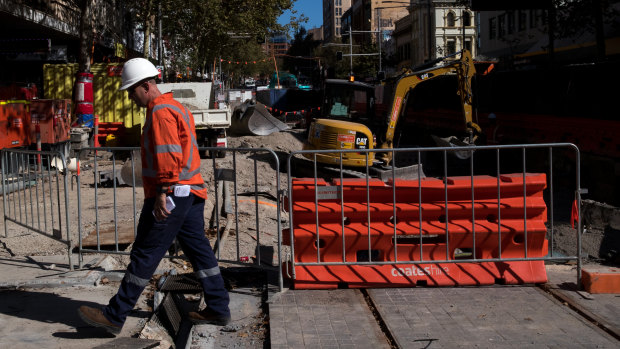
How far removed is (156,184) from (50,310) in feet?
5.34

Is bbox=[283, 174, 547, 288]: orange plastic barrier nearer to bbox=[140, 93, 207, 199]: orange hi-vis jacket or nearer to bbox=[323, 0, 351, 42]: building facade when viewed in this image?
bbox=[140, 93, 207, 199]: orange hi-vis jacket

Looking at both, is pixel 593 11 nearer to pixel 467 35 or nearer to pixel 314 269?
pixel 314 269

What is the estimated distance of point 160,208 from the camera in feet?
16.6

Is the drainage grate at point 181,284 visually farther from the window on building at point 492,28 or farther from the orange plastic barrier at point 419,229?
the window on building at point 492,28

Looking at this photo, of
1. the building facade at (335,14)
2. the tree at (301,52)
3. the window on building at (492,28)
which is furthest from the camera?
the building facade at (335,14)

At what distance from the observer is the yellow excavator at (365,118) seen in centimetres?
1538

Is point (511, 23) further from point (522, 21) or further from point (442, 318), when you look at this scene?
point (442, 318)

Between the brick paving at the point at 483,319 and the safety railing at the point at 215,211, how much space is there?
4.06 ft

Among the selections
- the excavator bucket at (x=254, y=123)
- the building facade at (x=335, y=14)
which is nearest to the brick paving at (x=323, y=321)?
the excavator bucket at (x=254, y=123)

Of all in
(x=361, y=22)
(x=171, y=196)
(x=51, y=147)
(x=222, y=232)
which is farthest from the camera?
(x=361, y=22)

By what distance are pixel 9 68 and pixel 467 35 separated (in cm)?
5388

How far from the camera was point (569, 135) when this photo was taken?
53.4 feet

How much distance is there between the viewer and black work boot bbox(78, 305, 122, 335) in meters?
5.16

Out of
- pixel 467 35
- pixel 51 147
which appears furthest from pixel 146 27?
pixel 467 35
